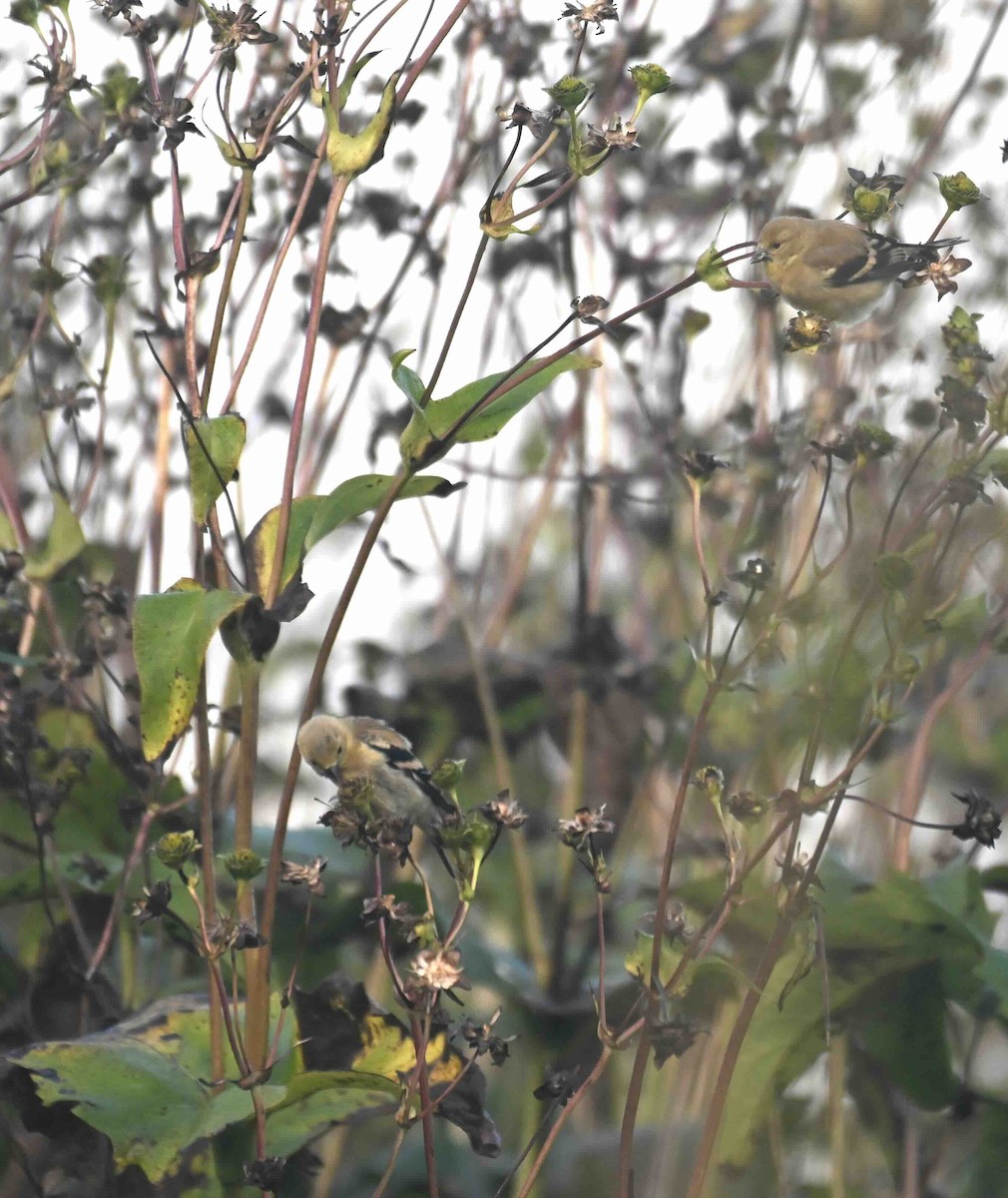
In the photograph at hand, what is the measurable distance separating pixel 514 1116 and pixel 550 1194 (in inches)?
15.6

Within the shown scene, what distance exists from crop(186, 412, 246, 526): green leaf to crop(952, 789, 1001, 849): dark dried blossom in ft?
2.12

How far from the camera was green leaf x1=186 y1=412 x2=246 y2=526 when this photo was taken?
3.72 ft

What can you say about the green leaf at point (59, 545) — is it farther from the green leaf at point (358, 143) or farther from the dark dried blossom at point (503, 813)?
the dark dried blossom at point (503, 813)

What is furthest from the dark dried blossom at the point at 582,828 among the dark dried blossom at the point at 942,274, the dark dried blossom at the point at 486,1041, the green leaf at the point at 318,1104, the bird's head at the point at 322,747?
the dark dried blossom at the point at 942,274

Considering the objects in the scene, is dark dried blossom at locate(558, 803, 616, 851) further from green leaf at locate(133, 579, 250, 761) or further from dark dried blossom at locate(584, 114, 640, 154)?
dark dried blossom at locate(584, 114, 640, 154)

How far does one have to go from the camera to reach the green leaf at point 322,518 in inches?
45.8

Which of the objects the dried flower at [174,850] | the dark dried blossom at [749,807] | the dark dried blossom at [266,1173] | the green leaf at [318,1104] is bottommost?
the dark dried blossom at [266,1173]

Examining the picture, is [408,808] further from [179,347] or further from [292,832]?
[179,347]

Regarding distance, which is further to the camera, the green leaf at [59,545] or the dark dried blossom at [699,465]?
the green leaf at [59,545]

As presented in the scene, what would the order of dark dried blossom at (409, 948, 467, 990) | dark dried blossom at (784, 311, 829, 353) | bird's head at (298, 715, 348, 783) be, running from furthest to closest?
1. bird's head at (298, 715, 348, 783)
2. dark dried blossom at (784, 311, 829, 353)
3. dark dried blossom at (409, 948, 467, 990)

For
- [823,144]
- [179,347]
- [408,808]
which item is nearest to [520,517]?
[823,144]

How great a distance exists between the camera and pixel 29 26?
1449 mm

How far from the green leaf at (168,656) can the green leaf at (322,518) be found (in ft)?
0.35

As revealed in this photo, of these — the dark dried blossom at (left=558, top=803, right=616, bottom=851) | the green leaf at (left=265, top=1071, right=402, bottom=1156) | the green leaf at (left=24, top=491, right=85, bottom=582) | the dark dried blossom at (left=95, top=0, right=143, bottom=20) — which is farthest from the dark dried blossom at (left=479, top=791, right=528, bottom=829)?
the dark dried blossom at (left=95, top=0, right=143, bottom=20)
